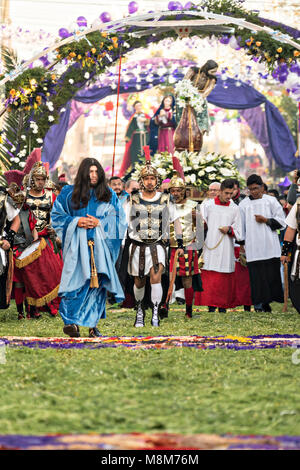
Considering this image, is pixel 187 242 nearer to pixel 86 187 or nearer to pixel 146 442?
pixel 86 187

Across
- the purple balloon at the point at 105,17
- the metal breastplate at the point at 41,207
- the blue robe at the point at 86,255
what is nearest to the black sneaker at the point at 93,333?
the blue robe at the point at 86,255

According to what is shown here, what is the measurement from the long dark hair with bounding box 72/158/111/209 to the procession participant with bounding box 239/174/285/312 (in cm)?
441

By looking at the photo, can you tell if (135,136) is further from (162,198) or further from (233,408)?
(233,408)

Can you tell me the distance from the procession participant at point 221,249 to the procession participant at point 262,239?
0.91 ft

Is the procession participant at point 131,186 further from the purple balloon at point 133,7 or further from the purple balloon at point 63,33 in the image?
the purple balloon at point 133,7

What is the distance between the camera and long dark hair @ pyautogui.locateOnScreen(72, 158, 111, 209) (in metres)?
9.12

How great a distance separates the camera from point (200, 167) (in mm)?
15164

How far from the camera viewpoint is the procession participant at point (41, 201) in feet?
39.4

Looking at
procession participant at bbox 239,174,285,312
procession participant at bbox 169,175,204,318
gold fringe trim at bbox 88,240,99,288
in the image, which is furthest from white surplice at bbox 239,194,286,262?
gold fringe trim at bbox 88,240,99,288

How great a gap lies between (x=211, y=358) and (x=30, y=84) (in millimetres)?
8833

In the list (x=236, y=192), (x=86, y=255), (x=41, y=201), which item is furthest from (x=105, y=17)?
(x=86, y=255)

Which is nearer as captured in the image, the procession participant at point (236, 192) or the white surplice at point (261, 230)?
the white surplice at point (261, 230)

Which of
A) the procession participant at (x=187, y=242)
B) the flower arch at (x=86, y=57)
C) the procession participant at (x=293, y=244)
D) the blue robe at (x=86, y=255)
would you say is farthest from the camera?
the flower arch at (x=86, y=57)

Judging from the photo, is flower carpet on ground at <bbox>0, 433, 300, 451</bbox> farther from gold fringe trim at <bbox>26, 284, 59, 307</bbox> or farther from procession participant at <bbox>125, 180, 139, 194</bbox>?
procession participant at <bbox>125, 180, 139, 194</bbox>
